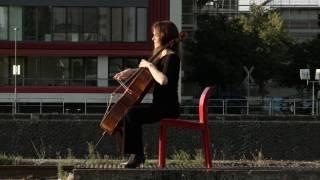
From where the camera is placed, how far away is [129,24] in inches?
2156

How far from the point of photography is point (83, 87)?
5303 cm

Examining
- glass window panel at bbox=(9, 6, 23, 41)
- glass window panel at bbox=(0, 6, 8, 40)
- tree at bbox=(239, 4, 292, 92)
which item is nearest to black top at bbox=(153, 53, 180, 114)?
glass window panel at bbox=(9, 6, 23, 41)

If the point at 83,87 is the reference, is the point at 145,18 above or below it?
above

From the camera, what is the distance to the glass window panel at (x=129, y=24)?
5450 cm

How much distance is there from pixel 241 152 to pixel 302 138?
132 cm

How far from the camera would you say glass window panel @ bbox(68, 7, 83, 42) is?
179 ft

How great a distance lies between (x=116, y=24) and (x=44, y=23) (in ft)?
18.4

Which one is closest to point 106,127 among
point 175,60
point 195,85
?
point 175,60

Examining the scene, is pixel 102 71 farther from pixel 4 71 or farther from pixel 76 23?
pixel 4 71

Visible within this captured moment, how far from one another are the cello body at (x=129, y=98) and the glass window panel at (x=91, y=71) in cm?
4678

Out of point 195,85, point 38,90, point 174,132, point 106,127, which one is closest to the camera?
point 106,127

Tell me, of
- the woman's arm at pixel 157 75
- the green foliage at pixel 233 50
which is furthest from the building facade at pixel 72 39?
the woman's arm at pixel 157 75

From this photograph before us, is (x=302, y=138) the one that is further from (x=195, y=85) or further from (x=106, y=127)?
(x=195, y=85)

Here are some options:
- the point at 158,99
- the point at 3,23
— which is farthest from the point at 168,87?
the point at 3,23
